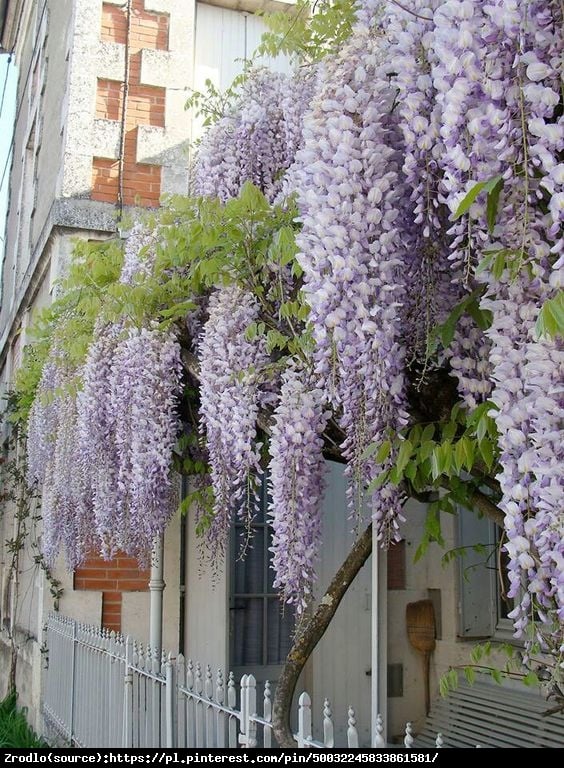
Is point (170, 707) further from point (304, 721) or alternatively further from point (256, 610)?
point (256, 610)

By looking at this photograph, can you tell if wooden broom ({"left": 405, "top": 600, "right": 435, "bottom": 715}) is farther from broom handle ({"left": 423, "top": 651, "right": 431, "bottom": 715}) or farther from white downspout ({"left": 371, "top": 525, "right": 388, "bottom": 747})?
white downspout ({"left": 371, "top": 525, "right": 388, "bottom": 747})

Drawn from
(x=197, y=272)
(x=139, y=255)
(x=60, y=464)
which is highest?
(x=139, y=255)

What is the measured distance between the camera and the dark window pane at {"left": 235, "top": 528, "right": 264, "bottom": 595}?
598 centimetres

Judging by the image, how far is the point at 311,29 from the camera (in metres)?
3.27

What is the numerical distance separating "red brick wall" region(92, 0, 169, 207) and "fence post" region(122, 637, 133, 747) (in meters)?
3.53

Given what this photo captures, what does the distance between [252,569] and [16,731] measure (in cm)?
227

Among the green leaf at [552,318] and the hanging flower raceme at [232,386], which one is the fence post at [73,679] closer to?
the hanging flower raceme at [232,386]

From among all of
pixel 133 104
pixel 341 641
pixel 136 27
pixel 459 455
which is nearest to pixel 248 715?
pixel 459 455

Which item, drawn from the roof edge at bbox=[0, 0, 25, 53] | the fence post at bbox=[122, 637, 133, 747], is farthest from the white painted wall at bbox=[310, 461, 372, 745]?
the roof edge at bbox=[0, 0, 25, 53]

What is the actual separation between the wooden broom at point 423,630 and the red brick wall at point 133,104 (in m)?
3.67

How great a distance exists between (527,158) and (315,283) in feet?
2.29

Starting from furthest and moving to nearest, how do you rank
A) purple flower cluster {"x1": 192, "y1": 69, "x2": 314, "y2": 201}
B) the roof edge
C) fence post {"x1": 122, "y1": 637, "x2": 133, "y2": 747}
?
1. the roof edge
2. fence post {"x1": 122, "y1": 637, "x2": 133, "y2": 747}
3. purple flower cluster {"x1": 192, "y1": 69, "x2": 314, "y2": 201}

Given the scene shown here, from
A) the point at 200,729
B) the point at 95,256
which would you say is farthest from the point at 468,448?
the point at 95,256

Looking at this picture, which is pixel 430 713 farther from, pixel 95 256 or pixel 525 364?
pixel 525 364
